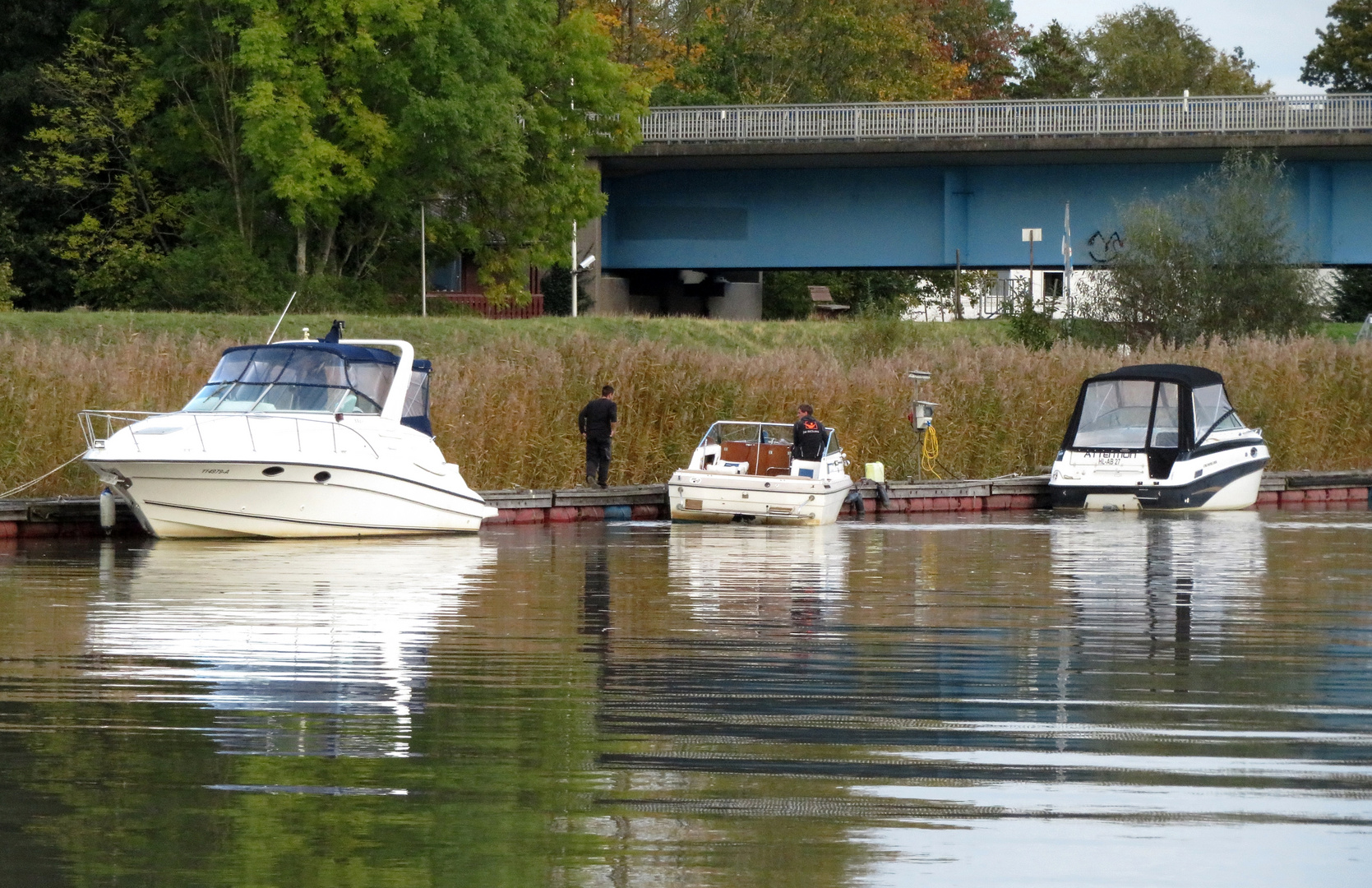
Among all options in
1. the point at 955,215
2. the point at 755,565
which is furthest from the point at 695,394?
the point at 955,215

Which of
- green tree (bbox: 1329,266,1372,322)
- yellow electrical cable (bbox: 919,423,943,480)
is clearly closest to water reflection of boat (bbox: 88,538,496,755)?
yellow electrical cable (bbox: 919,423,943,480)

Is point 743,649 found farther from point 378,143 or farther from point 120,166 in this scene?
point 120,166

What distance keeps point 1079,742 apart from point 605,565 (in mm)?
10295

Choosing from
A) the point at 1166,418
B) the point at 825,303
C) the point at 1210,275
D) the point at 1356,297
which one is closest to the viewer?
the point at 1166,418

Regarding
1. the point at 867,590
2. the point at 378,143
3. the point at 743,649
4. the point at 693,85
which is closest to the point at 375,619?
the point at 743,649

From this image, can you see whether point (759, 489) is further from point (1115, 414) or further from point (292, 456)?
point (1115, 414)

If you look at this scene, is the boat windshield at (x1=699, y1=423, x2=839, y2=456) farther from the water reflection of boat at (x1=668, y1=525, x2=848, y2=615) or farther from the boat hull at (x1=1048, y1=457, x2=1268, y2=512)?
the boat hull at (x1=1048, y1=457, x2=1268, y2=512)

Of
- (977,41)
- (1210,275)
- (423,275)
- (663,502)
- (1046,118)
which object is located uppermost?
(977,41)

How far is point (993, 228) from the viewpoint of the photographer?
52.6 m

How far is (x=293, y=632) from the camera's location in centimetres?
1256

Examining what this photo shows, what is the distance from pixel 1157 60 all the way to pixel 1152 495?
6615 cm

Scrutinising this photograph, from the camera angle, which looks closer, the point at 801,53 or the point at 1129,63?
the point at 801,53

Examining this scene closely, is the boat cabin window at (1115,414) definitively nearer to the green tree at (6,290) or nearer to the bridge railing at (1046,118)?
the bridge railing at (1046,118)

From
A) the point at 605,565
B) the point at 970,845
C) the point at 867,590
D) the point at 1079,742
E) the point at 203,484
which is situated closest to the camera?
the point at 970,845
